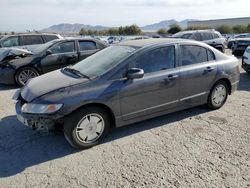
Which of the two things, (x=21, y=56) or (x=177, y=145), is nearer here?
(x=177, y=145)

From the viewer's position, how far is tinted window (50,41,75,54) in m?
8.03

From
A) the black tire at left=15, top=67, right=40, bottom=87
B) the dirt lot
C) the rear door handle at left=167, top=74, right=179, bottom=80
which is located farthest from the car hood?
the black tire at left=15, top=67, right=40, bottom=87

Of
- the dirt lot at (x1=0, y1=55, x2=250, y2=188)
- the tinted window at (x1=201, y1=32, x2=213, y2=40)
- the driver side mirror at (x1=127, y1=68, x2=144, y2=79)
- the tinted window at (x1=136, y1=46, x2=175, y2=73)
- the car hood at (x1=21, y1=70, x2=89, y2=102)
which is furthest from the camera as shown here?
the tinted window at (x1=201, y1=32, x2=213, y2=40)

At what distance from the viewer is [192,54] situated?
473cm

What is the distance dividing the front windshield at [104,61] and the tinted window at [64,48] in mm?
3760

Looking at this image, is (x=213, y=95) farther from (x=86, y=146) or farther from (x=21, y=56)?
(x=21, y=56)

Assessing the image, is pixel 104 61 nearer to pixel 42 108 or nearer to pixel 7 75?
pixel 42 108

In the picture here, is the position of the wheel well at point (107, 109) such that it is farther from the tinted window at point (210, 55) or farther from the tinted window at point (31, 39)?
the tinted window at point (31, 39)

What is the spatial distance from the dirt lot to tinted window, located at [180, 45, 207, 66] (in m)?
1.10

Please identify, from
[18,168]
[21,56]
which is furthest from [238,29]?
[18,168]

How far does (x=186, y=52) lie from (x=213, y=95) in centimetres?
113

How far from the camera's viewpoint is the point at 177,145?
149 inches

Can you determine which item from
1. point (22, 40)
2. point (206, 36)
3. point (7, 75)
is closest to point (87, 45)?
point (7, 75)

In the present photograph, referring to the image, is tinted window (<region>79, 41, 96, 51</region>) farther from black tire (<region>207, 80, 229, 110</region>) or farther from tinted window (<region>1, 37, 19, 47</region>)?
black tire (<region>207, 80, 229, 110</region>)
